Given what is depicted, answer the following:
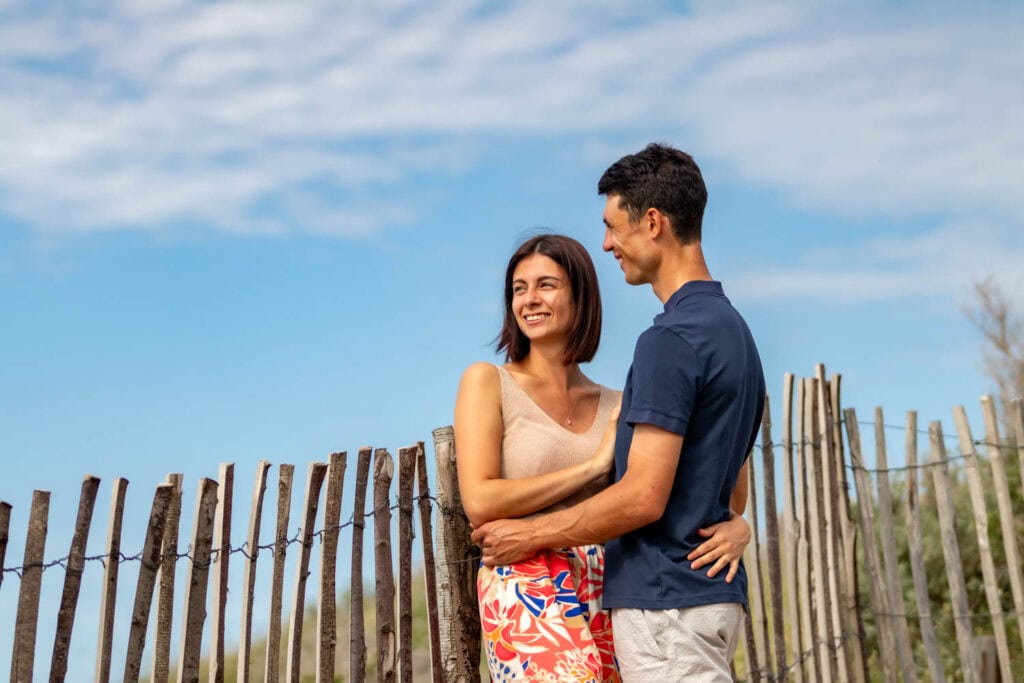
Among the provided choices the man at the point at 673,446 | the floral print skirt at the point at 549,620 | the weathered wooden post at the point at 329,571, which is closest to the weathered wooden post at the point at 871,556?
the weathered wooden post at the point at 329,571

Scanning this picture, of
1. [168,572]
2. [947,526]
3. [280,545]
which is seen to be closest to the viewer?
[168,572]

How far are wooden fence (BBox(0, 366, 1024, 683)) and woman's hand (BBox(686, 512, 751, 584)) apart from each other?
1253 millimetres

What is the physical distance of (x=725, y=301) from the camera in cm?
238

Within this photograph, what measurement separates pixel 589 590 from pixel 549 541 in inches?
10.0

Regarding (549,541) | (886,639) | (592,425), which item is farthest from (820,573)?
(549,541)

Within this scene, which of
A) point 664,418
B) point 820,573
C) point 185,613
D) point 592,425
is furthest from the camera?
point 820,573

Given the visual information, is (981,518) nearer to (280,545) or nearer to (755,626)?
(755,626)

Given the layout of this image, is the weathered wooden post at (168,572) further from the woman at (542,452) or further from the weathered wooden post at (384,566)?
the woman at (542,452)

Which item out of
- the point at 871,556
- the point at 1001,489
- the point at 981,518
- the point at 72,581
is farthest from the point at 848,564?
the point at 72,581

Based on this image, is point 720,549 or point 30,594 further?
point 30,594

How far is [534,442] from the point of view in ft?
9.03

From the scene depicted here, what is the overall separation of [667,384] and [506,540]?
641 mm

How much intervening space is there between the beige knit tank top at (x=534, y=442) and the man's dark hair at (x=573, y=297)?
17 centimetres

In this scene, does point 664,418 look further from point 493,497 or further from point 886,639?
point 886,639
